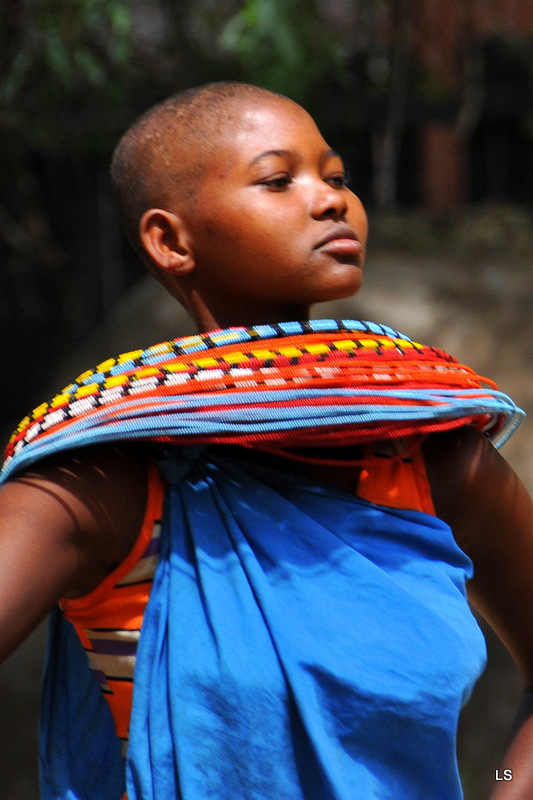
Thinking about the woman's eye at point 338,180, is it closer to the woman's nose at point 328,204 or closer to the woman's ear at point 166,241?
the woman's nose at point 328,204

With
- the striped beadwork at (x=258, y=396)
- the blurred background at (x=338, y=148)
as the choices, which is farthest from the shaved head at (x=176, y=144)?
the blurred background at (x=338, y=148)

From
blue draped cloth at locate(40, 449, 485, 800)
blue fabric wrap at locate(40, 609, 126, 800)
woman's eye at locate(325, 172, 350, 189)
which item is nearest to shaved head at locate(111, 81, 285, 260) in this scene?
woman's eye at locate(325, 172, 350, 189)

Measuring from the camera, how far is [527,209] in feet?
17.0

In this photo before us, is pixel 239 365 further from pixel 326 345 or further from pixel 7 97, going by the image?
pixel 7 97

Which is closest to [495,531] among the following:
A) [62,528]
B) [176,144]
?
[62,528]

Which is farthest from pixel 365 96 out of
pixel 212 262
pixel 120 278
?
pixel 212 262

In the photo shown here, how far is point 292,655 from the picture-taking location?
45.5 inches

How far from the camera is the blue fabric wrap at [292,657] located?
1151mm

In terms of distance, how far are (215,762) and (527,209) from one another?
15.0 feet

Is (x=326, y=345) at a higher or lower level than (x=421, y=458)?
higher

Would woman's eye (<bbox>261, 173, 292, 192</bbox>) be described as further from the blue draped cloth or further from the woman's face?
the blue draped cloth

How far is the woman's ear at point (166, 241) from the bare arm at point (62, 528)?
333mm

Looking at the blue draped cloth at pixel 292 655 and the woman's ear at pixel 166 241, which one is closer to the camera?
the blue draped cloth at pixel 292 655

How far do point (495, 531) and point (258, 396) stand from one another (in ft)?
1.56
